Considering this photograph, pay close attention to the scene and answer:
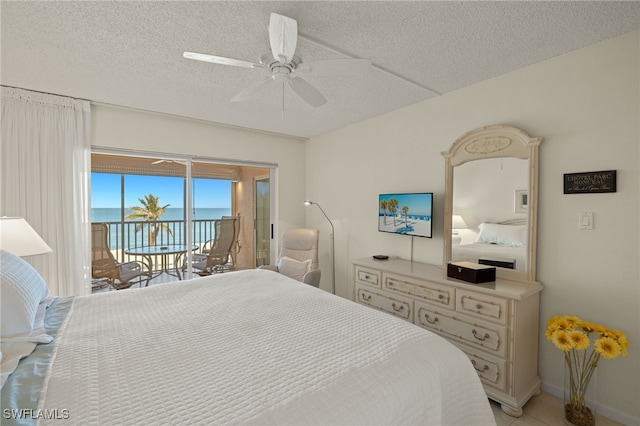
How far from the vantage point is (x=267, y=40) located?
75.4 inches

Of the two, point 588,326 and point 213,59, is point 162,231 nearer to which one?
point 213,59

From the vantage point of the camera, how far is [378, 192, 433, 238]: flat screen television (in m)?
2.89

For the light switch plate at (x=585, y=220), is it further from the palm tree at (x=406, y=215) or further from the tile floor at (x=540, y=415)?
the palm tree at (x=406, y=215)

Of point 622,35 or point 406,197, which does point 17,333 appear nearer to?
point 406,197

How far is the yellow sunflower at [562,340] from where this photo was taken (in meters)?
1.82

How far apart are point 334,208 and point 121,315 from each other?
2.97 meters

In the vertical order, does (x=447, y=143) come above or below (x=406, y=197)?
above

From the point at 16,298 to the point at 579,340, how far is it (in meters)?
3.02

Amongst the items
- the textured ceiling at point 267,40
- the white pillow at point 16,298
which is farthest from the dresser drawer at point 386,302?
the white pillow at point 16,298

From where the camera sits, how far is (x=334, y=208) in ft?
13.8

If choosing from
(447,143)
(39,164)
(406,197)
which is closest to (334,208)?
(406,197)

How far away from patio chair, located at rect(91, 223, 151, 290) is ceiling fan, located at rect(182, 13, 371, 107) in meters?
2.64

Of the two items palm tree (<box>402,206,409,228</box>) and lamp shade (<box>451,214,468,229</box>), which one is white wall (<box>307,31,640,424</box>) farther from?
palm tree (<box>402,206,409,228</box>)

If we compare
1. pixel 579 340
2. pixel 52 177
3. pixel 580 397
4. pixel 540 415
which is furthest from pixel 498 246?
pixel 52 177
